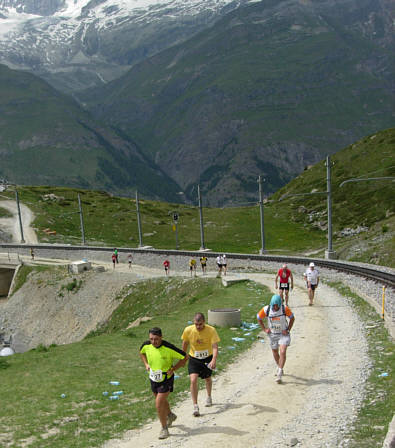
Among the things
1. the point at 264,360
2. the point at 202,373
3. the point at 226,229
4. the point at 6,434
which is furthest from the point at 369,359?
the point at 226,229

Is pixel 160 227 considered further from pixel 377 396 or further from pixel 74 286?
pixel 377 396

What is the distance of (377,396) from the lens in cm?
1139

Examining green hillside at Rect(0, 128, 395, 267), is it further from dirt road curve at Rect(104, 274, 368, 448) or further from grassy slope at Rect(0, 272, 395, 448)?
dirt road curve at Rect(104, 274, 368, 448)

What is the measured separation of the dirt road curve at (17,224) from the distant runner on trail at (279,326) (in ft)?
258

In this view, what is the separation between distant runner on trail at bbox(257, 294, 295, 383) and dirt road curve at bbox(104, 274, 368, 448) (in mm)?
619

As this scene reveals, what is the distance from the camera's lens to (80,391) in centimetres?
1468

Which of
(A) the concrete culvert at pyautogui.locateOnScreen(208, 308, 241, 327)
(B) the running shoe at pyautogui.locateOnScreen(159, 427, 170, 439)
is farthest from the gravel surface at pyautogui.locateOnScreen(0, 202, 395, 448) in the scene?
(A) the concrete culvert at pyautogui.locateOnScreen(208, 308, 241, 327)

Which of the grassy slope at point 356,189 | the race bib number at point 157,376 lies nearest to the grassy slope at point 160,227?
the grassy slope at point 356,189

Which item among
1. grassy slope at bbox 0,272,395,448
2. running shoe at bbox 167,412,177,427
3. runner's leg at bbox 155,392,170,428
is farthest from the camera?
grassy slope at bbox 0,272,395,448

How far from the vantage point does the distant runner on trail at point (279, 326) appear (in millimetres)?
12914

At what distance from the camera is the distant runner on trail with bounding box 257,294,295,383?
12.9 m

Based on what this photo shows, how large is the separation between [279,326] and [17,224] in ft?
306

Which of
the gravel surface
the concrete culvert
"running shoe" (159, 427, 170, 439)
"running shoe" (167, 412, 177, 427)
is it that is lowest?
the concrete culvert


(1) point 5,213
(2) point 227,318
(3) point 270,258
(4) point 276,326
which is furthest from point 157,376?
(1) point 5,213
